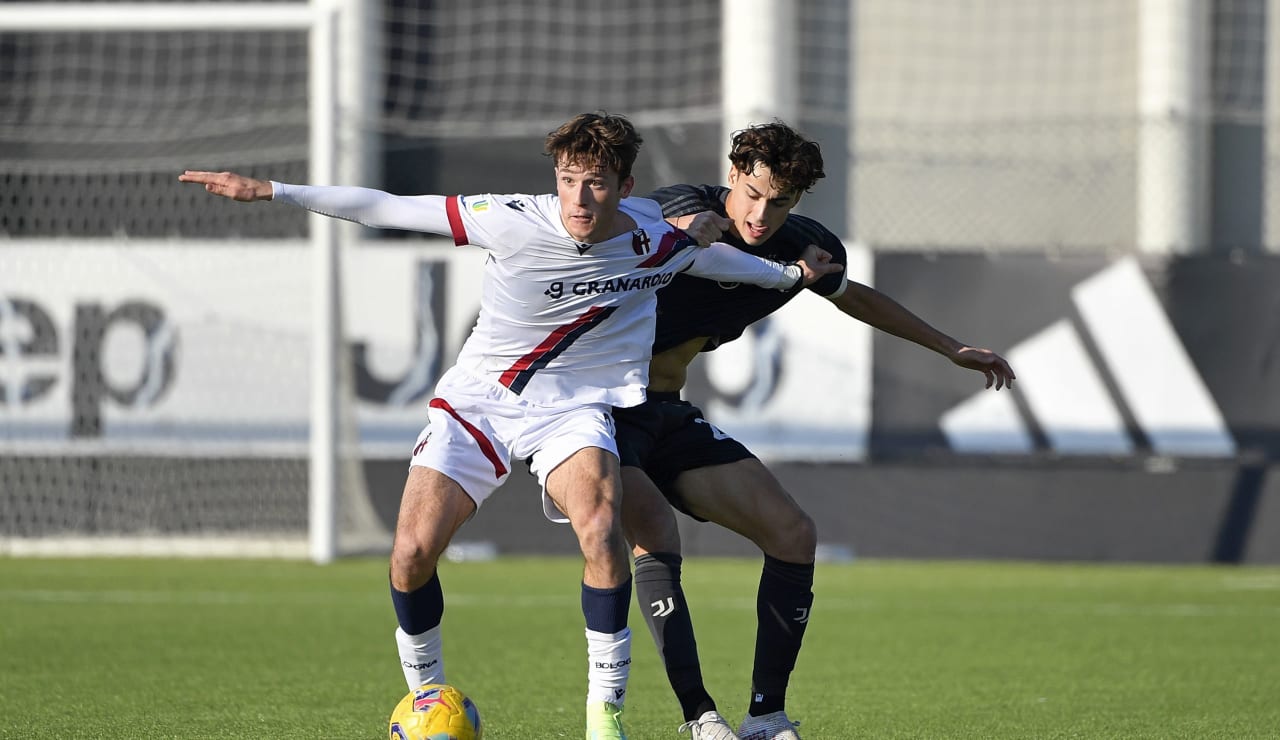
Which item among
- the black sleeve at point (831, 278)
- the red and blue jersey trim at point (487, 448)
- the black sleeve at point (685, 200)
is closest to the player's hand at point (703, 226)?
the black sleeve at point (685, 200)

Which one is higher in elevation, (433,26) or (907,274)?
(433,26)

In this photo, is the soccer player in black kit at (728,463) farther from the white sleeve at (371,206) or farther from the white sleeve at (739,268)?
the white sleeve at (371,206)

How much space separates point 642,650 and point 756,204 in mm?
3151

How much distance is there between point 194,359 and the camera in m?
12.3

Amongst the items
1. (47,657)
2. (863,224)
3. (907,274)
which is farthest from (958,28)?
(47,657)

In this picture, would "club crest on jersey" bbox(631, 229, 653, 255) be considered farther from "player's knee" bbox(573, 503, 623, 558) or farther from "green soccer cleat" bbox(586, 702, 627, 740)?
"green soccer cleat" bbox(586, 702, 627, 740)

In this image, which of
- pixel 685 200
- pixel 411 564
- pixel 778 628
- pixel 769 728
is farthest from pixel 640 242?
pixel 769 728

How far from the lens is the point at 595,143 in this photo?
4.77 meters

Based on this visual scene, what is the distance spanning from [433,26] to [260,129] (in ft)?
6.30

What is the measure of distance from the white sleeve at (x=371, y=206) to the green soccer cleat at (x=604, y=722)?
1458 millimetres

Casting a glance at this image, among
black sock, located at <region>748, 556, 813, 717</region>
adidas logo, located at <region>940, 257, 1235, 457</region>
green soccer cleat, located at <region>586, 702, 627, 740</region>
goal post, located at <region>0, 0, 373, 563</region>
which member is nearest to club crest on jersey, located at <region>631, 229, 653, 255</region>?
black sock, located at <region>748, 556, 813, 717</region>

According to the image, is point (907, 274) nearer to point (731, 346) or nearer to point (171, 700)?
point (731, 346)

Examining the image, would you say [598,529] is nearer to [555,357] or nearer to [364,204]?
[555,357]

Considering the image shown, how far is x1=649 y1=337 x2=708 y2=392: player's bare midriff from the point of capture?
551cm
